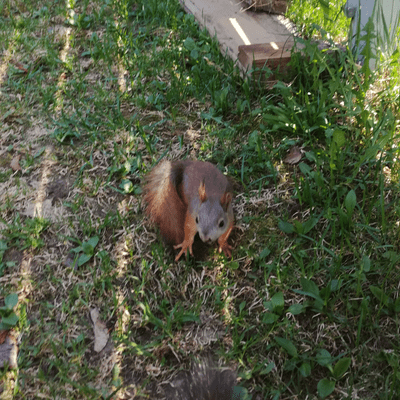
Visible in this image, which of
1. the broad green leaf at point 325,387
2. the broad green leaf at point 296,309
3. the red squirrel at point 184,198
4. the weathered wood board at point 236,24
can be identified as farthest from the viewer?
the weathered wood board at point 236,24

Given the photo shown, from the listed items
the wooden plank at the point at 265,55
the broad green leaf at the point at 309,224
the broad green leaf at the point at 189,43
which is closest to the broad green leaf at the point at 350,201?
the broad green leaf at the point at 309,224

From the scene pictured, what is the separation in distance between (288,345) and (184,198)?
0.86 m

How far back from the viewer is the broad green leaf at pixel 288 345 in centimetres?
175

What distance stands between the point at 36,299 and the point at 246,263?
1089mm

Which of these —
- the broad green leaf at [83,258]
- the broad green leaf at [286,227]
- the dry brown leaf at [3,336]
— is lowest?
the dry brown leaf at [3,336]

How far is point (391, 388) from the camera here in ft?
5.06

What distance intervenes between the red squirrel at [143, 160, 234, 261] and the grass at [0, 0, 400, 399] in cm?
12

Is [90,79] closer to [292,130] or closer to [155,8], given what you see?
[155,8]

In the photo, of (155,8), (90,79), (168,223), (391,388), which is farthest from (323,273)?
(155,8)

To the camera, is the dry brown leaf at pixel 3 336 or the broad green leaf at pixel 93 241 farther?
the broad green leaf at pixel 93 241

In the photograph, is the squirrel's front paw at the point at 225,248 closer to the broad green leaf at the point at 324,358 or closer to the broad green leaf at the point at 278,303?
the broad green leaf at the point at 278,303

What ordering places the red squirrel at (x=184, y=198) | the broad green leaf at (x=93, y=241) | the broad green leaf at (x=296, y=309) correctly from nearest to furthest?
the broad green leaf at (x=296, y=309)
the red squirrel at (x=184, y=198)
the broad green leaf at (x=93, y=241)

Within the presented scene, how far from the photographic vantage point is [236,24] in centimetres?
341

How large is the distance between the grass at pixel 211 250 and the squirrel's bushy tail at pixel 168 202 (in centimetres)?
12
